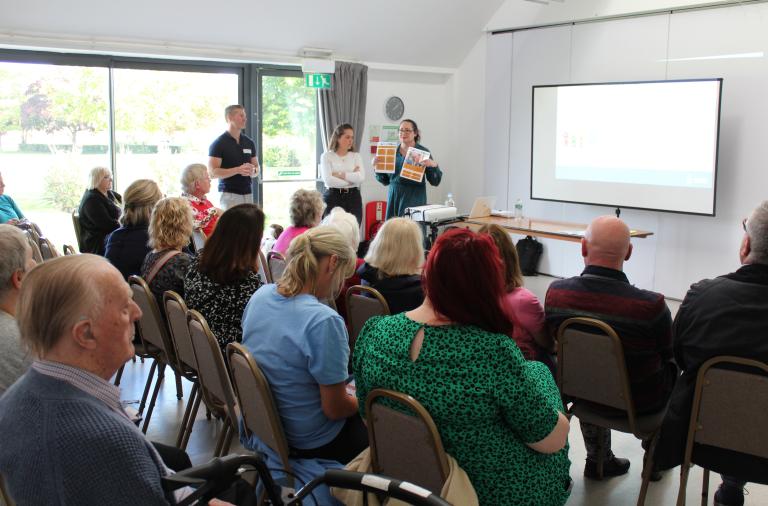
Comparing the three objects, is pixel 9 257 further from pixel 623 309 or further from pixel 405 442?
pixel 623 309

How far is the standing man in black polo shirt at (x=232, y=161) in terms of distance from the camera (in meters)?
6.42

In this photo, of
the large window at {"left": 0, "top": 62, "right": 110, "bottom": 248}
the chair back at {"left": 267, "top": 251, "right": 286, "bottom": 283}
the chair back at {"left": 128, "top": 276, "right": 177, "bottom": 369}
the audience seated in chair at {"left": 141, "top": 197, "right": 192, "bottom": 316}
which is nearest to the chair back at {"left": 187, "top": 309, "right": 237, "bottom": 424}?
the chair back at {"left": 128, "top": 276, "right": 177, "bottom": 369}

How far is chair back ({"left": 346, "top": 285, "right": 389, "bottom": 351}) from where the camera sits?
305 cm

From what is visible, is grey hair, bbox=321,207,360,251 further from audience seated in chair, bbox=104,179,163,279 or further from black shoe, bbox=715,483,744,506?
black shoe, bbox=715,483,744,506

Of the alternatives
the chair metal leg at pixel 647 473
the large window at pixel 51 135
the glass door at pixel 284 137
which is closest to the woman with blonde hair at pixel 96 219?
the large window at pixel 51 135

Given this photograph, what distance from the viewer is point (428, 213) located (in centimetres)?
661

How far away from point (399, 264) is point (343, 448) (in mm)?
1064

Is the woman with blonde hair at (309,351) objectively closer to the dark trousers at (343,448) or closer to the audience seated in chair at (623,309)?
the dark trousers at (343,448)

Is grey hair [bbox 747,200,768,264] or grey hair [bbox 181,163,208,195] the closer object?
grey hair [bbox 747,200,768,264]

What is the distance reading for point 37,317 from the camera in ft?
4.56

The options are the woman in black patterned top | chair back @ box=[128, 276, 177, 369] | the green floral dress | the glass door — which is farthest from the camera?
the glass door

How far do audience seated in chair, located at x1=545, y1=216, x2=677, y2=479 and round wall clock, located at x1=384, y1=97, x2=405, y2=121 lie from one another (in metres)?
5.87

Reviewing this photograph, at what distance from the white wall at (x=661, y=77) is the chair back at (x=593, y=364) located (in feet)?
13.3

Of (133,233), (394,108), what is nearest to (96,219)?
(133,233)
